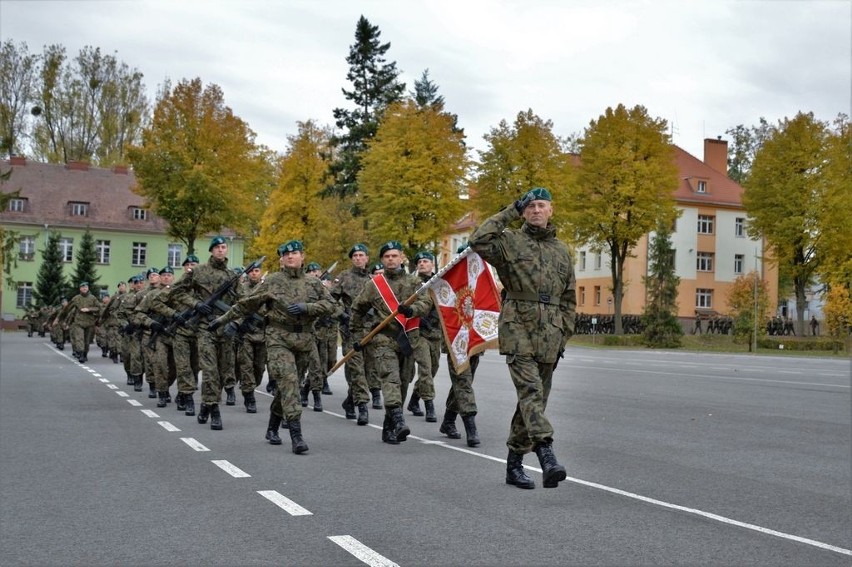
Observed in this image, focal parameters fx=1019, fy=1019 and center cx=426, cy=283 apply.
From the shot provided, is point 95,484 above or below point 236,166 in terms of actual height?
below

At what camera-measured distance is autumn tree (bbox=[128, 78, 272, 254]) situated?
47250 millimetres

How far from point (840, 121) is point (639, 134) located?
50.7ft

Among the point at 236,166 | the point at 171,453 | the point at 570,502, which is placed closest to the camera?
the point at 570,502

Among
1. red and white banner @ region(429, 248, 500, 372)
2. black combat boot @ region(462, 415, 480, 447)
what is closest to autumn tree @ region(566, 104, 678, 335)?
black combat boot @ region(462, 415, 480, 447)

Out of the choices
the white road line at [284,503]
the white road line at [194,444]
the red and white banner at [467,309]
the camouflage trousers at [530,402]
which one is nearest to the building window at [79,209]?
the white road line at [194,444]

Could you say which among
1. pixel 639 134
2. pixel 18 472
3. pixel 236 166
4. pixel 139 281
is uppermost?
pixel 639 134

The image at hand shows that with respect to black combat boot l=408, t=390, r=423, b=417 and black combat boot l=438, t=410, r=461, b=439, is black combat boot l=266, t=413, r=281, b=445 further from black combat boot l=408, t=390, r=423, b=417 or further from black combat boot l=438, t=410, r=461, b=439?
black combat boot l=408, t=390, r=423, b=417

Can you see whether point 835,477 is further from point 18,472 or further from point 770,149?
point 770,149

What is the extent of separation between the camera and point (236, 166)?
48406mm

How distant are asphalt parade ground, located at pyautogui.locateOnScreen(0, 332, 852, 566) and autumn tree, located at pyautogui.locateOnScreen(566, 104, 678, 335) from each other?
Answer: 133 feet

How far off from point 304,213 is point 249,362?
1883 inches

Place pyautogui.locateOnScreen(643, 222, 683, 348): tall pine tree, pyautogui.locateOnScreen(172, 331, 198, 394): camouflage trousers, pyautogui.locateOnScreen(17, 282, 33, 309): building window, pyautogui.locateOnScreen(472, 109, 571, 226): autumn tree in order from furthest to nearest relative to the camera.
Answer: pyautogui.locateOnScreen(17, 282, 33, 309): building window
pyautogui.locateOnScreen(472, 109, 571, 226): autumn tree
pyautogui.locateOnScreen(643, 222, 683, 348): tall pine tree
pyautogui.locateOnScreen(172, 331, 198, 394): camouflage trousers

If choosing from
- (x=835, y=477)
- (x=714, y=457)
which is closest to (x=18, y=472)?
(x=714, y=457)

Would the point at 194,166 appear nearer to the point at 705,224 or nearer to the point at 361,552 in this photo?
the point at 705,224
